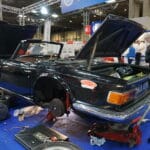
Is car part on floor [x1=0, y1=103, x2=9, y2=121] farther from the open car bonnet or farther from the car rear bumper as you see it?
the open car bonnet

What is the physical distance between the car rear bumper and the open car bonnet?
62 centimetres

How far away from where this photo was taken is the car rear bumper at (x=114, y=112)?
2.20m

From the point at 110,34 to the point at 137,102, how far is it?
970mm

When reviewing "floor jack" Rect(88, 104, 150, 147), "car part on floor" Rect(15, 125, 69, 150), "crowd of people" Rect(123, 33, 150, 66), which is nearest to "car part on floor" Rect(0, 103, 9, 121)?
"car part on floor" Rect(15, 125, 69, 150)

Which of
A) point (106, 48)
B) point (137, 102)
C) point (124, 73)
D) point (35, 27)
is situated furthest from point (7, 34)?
point (137, 102)

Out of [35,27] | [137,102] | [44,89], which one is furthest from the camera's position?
[35,27]

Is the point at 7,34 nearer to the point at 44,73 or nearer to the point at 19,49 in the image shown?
the point at 19,49

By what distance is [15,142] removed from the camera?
8.82 ft

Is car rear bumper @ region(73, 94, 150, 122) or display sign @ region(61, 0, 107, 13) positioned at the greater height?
display sign @ region(61, 0, 107, 13)

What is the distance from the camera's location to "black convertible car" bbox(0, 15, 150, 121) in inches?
90.4

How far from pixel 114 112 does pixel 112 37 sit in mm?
1234

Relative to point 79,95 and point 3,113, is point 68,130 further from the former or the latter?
point 3,113

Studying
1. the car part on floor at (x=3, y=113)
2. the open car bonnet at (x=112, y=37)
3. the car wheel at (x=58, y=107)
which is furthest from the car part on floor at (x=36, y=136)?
the open car bonnet at (x=112, y=37)

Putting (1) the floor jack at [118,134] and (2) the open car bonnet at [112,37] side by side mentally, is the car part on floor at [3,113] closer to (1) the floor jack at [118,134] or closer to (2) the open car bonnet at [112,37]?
(1) the floor jack at [118,134]
